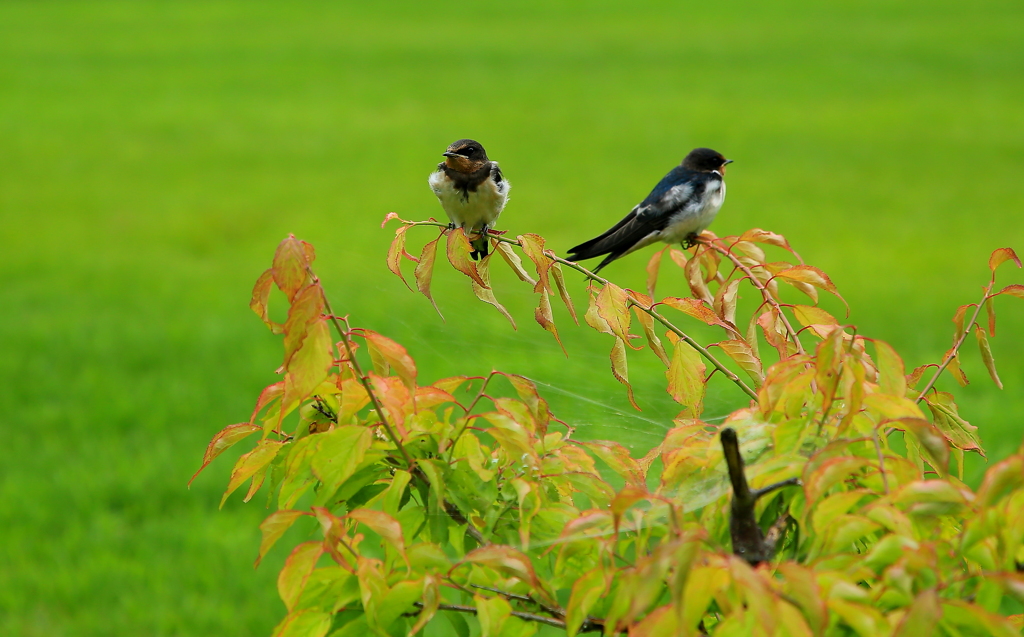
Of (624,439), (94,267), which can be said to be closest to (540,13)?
(94,267)

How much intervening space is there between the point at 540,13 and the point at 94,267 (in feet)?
76.6

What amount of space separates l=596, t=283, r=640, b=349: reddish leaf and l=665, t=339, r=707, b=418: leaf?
11cm

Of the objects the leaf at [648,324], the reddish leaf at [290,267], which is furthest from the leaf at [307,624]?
the leaf at [648,324]

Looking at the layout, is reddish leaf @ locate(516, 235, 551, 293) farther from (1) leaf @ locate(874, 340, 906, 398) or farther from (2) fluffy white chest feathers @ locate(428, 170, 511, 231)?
(2) fluffy white chest feathers @ locate(428, 170, 511, 231)

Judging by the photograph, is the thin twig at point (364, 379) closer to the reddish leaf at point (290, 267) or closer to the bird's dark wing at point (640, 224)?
the reddish leaf at point (290, 267)

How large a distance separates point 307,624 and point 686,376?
0.95 m

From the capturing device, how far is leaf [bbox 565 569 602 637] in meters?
1.30

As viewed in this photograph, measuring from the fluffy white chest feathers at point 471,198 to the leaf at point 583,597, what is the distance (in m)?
2.07

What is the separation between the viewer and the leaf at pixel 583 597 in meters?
1.30

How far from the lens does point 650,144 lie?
1698cm

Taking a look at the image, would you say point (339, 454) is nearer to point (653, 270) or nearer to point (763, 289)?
point (763, 289)

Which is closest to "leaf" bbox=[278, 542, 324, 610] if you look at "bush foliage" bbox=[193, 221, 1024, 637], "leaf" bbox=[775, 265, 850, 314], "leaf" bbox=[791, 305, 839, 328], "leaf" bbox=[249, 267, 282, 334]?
"bush foliage" bbox=[193, 221, 1024, 637]

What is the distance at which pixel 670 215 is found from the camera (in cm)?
382

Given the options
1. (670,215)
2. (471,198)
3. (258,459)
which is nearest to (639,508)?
(258,459)
